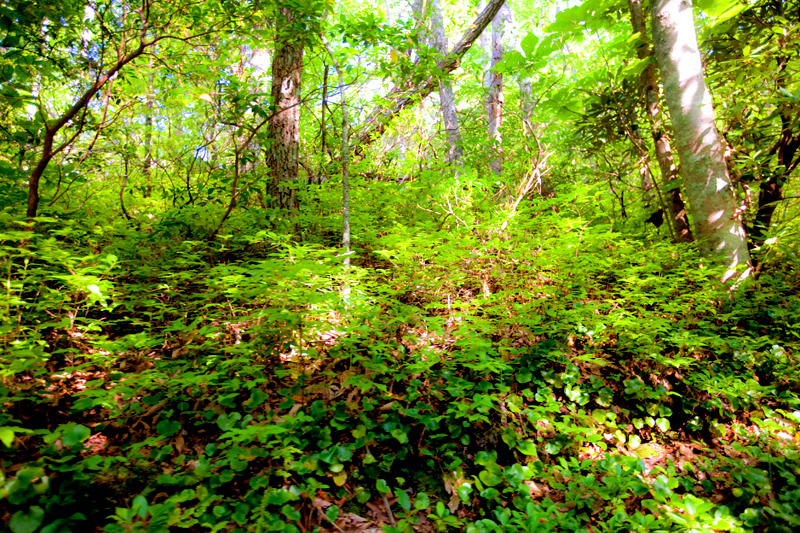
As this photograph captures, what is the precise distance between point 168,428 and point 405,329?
186 cm

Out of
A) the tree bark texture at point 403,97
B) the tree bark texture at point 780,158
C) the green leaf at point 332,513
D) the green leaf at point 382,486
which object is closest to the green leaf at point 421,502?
the green leaf at point 382,486

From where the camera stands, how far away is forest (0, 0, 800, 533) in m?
2.13

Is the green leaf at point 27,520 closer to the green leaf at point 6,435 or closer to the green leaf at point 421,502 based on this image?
the green leaf at point 6,435

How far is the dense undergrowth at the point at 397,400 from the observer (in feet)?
6.68

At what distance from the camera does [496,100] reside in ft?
28.7

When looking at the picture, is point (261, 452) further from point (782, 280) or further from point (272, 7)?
point (782, 280)

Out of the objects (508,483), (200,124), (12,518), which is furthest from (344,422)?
(200,124)

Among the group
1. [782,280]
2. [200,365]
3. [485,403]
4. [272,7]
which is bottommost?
[485,403]

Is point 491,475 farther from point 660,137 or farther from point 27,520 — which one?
point 660,137

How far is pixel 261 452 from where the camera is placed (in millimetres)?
2119

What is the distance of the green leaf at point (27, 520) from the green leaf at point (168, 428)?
67 cm

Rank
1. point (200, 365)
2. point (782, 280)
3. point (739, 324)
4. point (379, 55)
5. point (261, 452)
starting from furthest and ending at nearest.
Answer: point (379, 55)
point (782, 280)
point (739, 324)
point (200, 365)
point (261, 452)

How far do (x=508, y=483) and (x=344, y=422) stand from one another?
1.09 m

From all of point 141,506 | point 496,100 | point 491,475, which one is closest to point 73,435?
point 141,506
